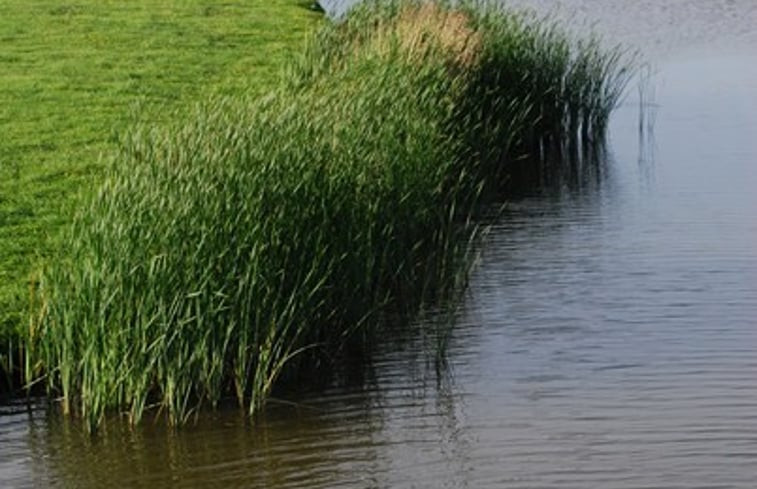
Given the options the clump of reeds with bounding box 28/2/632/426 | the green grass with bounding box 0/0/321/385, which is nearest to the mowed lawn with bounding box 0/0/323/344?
the green grass with bounding box 0/0/321/385

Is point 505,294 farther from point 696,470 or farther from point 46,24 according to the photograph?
point 46,24

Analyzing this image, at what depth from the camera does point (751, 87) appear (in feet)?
79.6

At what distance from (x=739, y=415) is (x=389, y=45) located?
6581 millimetres

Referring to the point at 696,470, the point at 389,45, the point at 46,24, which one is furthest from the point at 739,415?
the point at 46,24

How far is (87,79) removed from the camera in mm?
22953

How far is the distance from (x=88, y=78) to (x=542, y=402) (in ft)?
43.7

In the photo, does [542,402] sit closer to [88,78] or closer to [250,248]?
[250,248]

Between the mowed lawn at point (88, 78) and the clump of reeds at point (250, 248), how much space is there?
1.09 metres

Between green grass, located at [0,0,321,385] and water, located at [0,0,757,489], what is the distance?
1645 mm

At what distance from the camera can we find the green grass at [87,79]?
47.9 feet

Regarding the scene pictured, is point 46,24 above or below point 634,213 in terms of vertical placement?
above

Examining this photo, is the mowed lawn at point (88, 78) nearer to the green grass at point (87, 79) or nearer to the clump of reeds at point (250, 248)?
the green grass at point (87, 79)

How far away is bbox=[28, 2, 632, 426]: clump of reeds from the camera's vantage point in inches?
416

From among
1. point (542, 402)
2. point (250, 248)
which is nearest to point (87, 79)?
point (250, 248)
